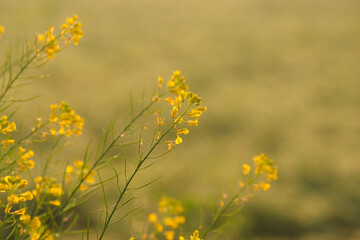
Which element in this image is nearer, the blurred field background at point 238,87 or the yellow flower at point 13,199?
the yellow flower at point 13,199

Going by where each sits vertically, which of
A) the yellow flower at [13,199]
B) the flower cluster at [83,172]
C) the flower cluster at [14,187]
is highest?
the flower cluster at [83,172]

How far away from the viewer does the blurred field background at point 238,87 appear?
2480 mm

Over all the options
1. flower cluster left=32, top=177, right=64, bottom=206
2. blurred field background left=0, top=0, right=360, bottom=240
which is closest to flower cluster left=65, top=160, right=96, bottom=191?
flower cluster left=32, top=177, right=64, bottom=206

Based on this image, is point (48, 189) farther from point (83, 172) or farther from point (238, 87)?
point (238, 87)

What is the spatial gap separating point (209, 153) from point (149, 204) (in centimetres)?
84

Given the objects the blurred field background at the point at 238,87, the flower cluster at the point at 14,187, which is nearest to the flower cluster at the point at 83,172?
the flower cluster at the point at 14,187

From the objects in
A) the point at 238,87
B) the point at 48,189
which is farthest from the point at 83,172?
the point at 238,87

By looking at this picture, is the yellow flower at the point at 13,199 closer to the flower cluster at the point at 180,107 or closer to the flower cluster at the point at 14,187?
the flower cluster at the point at 14,187

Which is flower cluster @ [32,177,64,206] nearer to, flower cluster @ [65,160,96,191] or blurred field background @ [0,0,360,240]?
flower cluster @ [65,160,96,191]

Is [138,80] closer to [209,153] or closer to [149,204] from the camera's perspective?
[209,153]

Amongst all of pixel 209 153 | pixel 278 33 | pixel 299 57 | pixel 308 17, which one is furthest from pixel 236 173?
pixel 308 17

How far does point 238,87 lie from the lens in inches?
148

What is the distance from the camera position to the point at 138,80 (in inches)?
143

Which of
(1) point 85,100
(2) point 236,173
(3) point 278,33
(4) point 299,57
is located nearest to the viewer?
(2) point 236,173
